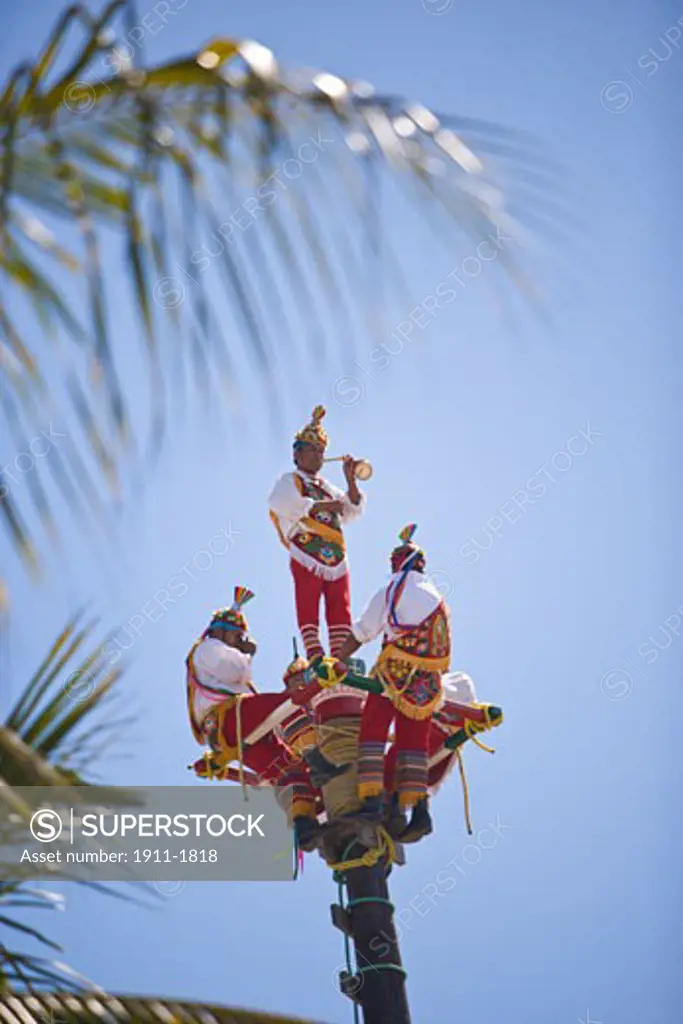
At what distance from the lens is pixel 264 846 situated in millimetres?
10062

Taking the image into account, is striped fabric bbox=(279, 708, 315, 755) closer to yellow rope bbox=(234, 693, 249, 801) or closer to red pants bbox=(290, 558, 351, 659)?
yellow rope bbox=(234, 693, 249, 801)

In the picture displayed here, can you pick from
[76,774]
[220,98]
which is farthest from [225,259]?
[76,774]

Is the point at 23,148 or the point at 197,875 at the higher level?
the point at 197,875

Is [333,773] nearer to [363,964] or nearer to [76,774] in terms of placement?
[363,964]

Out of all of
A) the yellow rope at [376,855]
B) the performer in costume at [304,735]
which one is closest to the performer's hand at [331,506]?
the performer in costume at [304,735]

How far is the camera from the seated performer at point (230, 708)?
1042cm

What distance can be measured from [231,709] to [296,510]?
1.58 m

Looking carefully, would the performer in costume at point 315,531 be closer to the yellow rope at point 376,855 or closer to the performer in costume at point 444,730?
the performer in costume at point 444,730

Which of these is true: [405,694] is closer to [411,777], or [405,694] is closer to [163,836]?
[411,777]

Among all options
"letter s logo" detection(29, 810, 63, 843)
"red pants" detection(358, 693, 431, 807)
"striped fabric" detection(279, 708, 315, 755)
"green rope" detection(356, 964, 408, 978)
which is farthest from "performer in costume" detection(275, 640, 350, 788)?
"letter s logo" detection(29, 810, 63, 843)

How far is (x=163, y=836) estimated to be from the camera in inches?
348

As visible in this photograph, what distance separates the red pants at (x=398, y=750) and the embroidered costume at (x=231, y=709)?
0.96 meters

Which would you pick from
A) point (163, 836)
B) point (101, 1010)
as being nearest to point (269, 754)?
point (163, 836)

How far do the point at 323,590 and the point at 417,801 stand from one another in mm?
1918
